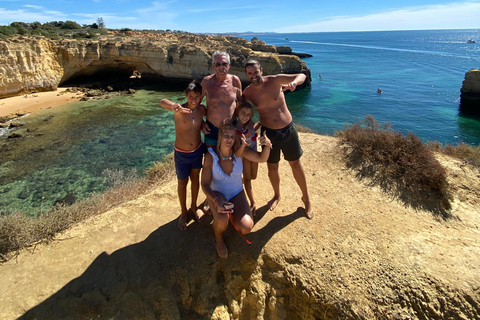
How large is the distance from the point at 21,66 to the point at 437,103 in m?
36.3

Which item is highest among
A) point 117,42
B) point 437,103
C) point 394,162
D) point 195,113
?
point 117,42

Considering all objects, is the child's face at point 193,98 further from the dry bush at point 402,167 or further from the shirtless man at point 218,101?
the dry bush at point 402,167

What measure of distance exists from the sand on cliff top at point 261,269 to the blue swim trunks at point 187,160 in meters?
0.99

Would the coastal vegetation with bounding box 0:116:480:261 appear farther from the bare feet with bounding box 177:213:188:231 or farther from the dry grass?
the bare feet with bounding box 177:213:188:231

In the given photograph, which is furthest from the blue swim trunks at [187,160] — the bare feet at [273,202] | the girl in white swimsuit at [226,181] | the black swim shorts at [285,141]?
the bare feet at [273,202]

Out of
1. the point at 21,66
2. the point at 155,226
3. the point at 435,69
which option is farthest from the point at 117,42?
the point at 435,69

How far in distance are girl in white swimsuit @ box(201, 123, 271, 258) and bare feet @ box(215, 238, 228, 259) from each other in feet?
0.49

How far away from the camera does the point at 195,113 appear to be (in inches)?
140

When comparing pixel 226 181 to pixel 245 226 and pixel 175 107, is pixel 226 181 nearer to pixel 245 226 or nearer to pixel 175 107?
pixel 245 226

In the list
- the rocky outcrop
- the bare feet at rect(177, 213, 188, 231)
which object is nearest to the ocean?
the rocky outcrop

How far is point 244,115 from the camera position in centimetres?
329

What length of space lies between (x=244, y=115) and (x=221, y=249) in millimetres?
1980

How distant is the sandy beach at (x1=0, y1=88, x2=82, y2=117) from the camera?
17516 mm

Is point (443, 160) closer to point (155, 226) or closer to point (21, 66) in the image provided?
point (155, 226)
